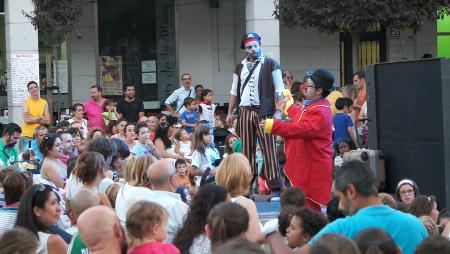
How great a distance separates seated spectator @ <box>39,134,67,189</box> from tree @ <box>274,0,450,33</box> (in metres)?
10.1

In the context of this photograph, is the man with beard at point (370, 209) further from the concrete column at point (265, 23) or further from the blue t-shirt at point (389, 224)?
the concrete column at point (265, 23)

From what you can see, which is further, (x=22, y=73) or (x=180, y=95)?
(x=22, y=73)

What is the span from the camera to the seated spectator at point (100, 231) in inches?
216

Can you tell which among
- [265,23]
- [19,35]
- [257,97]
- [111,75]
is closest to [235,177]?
[257,97]

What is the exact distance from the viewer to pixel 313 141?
9.40m

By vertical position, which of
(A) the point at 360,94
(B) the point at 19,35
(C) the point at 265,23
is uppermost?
(C) the point at 265,23

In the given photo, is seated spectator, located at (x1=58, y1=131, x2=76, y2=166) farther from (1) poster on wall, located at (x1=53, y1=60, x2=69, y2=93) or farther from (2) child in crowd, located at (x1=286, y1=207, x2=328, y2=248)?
(1) poster on wall, located at (x1=53, y1=60, x2=69, y2=93)

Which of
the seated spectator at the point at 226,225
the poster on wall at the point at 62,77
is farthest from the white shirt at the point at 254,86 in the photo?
the poster on wall at the point at 62,77

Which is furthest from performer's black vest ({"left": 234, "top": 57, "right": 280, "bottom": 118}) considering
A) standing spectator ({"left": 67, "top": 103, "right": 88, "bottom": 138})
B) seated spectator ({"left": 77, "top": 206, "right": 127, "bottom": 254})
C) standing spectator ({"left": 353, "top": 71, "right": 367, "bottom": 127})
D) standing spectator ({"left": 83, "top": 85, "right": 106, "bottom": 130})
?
seated spectator ({"left": 77, "top": 206, "right": 127, "bottom": 254})

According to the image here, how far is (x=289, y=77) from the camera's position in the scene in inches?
681

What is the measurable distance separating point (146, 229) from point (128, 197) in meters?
2.04

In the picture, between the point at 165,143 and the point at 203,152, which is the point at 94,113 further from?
the point at 203,152

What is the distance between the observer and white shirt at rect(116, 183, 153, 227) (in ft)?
25.0

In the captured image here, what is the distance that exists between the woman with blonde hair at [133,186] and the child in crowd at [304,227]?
1732 millimetres
